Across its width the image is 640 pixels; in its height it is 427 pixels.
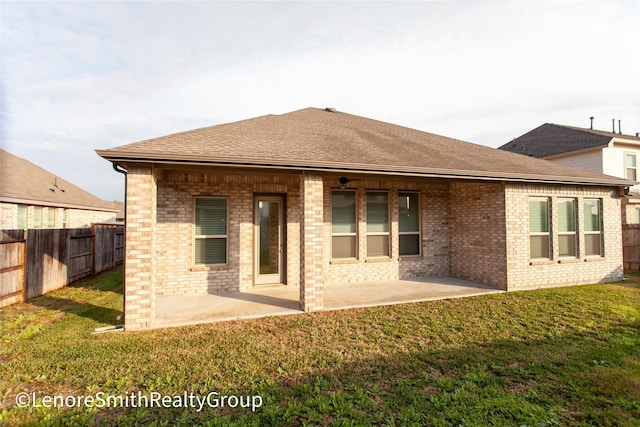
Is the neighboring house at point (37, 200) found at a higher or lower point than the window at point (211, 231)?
higher

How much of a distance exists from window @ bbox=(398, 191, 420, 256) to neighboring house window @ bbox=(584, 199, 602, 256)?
4.81 m

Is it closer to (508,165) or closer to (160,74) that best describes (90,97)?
(160,74)

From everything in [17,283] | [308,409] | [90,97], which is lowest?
[308,409]

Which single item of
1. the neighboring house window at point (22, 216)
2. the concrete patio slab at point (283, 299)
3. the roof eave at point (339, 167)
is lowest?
the concrete patio slab at point (283, 299)

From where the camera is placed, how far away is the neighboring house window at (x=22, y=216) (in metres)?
12.5

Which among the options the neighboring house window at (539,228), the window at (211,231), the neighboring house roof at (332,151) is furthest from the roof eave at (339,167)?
the window at (211,231)

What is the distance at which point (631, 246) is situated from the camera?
11.1 m

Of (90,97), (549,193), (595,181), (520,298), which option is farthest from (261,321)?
(90,97)

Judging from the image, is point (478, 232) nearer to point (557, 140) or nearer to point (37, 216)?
point (557, 140)

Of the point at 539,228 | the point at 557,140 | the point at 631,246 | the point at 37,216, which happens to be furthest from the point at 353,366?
the point at 557,140

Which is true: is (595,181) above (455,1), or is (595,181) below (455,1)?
below

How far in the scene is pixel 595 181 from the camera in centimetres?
832

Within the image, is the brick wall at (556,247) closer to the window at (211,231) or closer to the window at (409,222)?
the window at (409,222)

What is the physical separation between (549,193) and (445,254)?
321 cm
